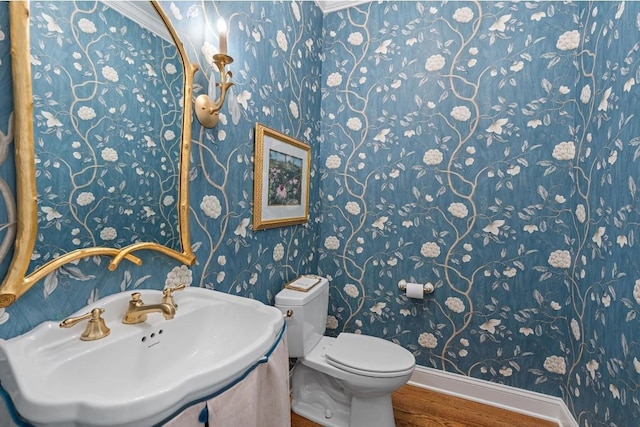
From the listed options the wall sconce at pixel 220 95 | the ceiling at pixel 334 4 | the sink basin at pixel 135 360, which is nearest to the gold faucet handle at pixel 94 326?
the sink basin at pixel 135 360

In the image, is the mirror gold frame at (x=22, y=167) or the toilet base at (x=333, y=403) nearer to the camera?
the mirror gold frame at (x=22, y=167)

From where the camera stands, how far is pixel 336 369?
1.46 meters

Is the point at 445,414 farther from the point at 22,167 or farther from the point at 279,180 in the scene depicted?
the point at 22,167

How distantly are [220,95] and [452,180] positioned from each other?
138 centimetres

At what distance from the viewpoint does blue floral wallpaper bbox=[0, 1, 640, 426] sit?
1204 mm

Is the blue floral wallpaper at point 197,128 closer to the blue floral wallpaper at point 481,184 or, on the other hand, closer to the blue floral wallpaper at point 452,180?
the blue floral wallpaper at point 452,180

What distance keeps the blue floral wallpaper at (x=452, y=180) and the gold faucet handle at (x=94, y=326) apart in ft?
0.48

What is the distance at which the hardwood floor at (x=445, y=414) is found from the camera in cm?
163

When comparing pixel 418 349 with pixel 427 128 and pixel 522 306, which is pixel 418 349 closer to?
pixel 522 306

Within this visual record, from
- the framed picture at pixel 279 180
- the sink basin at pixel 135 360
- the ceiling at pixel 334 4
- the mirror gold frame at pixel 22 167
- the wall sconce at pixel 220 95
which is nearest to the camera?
the sink basin at pixel 135 360

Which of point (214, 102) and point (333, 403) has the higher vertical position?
point (214, 102)

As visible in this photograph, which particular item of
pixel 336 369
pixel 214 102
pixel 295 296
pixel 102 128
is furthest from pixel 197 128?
pixel 336 369

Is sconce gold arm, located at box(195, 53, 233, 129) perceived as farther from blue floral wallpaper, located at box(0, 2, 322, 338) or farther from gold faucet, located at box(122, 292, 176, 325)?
gold faucet, located at box(122, 292, 176, 325)

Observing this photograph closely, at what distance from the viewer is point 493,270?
1747mm
